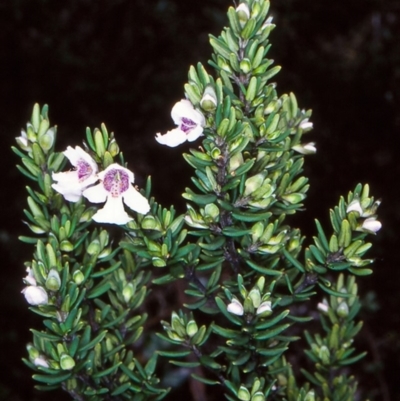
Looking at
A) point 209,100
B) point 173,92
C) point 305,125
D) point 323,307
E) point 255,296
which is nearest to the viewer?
point 209,100

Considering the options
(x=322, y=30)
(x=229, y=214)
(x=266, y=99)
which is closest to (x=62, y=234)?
(x=229, y=214)

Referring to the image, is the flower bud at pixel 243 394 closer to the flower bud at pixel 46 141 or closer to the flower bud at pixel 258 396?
the flower bud at pixel 258 396

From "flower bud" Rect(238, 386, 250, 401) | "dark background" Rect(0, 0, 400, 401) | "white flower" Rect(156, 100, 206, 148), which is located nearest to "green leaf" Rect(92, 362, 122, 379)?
"flower bud" Rect(238, 386, 250, 401)

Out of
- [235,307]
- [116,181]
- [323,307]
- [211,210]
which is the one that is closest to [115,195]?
[116,181]

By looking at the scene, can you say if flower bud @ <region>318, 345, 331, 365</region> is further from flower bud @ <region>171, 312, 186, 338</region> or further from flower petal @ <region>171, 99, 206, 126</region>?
flower petal @ <region>171, 99, 206, 126</region>

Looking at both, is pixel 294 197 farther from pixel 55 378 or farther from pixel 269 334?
pixel 55 378

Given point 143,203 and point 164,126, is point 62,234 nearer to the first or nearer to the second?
point 143,203
